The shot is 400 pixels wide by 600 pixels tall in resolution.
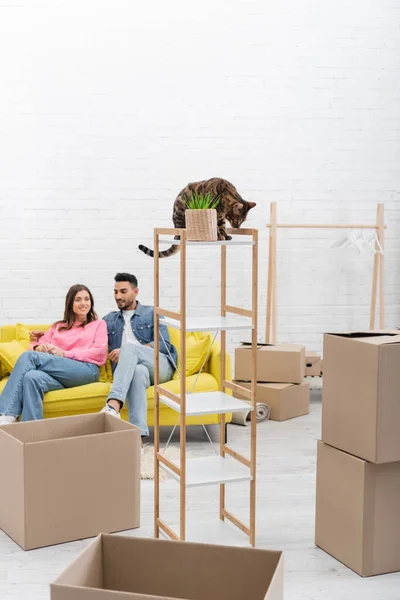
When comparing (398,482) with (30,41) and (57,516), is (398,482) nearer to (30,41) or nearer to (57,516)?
(57,516)

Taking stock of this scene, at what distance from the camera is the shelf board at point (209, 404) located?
279 centimetres

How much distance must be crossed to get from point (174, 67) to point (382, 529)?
3.82 meters

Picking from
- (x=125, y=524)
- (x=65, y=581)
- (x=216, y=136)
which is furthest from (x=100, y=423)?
(x=216, y=136)

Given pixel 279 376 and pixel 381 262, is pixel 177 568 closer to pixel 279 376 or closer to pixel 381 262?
pixel 279 376

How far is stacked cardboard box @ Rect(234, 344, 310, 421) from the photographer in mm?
4977

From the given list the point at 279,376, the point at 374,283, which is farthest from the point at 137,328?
the point at 374,283

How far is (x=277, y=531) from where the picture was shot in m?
3.12

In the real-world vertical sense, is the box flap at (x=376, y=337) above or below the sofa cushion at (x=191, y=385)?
above

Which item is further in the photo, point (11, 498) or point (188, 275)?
point (188, 275)

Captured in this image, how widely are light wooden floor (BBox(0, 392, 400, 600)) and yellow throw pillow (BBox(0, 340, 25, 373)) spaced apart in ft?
3.51

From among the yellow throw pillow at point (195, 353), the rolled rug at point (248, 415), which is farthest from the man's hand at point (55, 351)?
the rolled rug at point (248, 415)

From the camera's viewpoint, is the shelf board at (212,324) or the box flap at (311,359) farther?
the box flap at (311,359)

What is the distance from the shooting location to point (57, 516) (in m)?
2.95

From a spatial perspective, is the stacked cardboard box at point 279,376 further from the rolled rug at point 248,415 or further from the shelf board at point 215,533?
the shelf board at point 215,533
